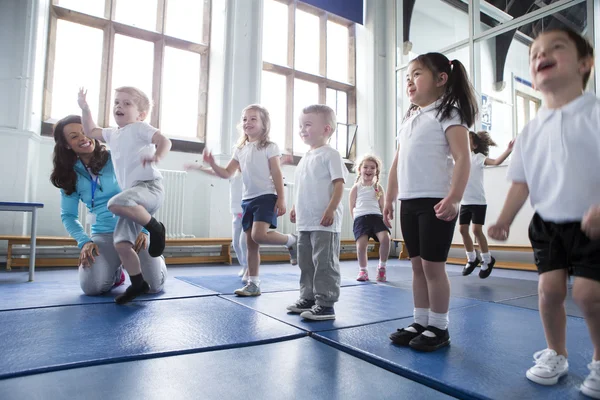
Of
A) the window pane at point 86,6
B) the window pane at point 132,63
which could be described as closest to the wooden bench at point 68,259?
the window pane at point 132,63

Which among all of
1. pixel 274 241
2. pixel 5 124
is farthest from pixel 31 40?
pixel 274 241

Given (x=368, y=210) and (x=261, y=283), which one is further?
(x=368, y=210)

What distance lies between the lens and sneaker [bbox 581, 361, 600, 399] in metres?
0.98

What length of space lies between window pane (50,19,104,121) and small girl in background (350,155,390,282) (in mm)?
3144

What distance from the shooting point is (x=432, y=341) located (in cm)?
137

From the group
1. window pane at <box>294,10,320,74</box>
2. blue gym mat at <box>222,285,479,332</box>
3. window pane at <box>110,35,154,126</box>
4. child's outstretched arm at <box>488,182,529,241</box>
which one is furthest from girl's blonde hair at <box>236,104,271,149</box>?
window pane at <box>294,10,320,74</box>

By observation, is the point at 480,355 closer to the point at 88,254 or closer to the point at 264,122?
the point at 264,122

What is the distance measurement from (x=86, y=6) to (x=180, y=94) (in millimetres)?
1393

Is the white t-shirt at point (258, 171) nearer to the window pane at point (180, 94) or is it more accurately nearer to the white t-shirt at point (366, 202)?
the white t-shirt at point (366, 202)

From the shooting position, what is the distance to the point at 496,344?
1.43m

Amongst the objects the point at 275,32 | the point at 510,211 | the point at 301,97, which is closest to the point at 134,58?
the point at 275,32

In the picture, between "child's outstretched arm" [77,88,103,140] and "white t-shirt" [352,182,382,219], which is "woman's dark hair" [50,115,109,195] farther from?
"white t-shirt" [352,182,382,219]

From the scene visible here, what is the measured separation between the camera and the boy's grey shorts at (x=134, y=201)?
6.45 ft

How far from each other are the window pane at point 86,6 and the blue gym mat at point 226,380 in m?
4.74
